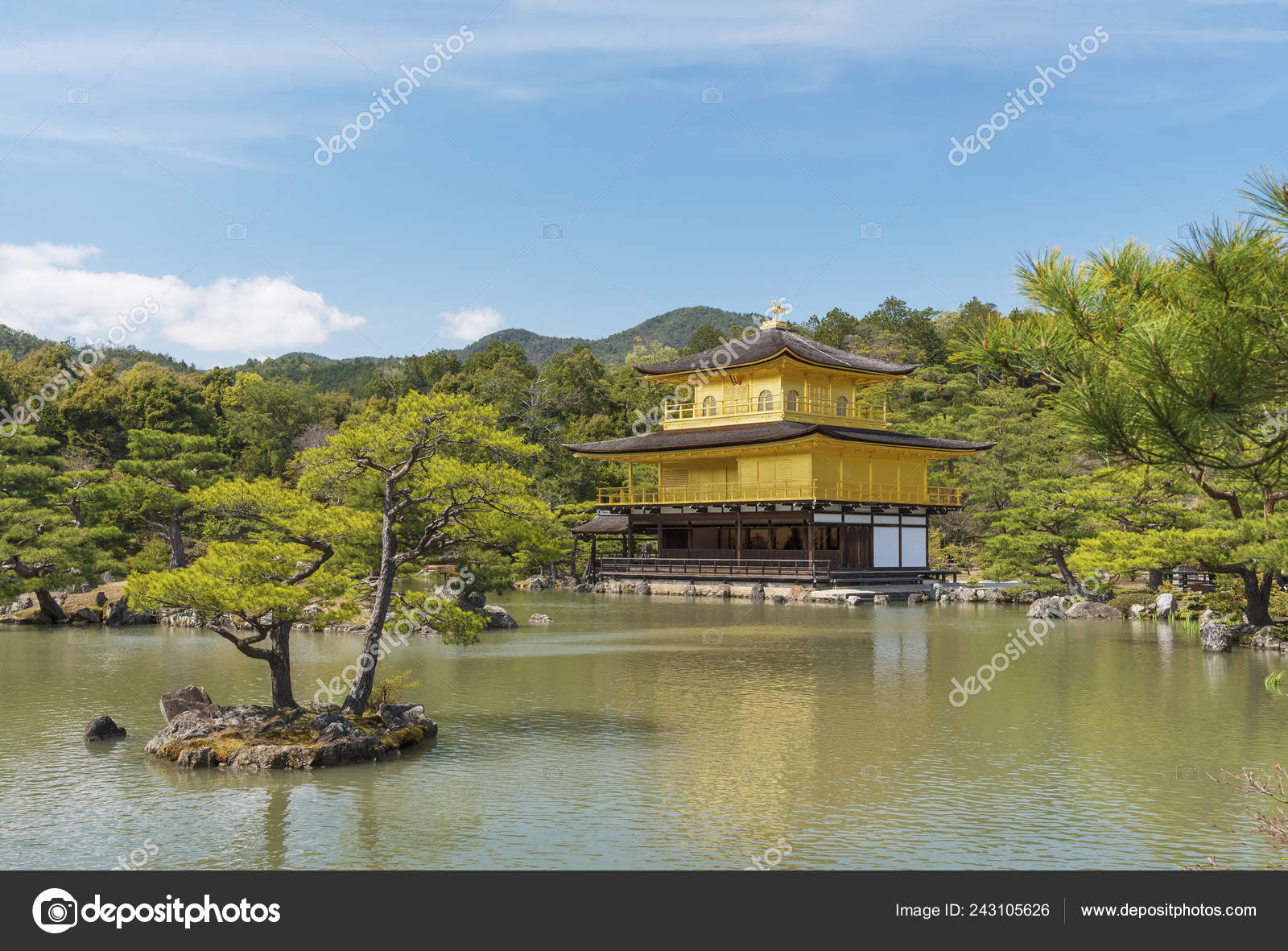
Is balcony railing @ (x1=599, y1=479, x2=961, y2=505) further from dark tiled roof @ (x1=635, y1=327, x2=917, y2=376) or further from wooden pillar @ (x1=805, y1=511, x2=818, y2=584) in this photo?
dark tiled roof @ (x1=635, y1=327, x2=917, y2=376)

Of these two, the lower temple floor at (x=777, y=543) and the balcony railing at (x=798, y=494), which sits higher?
the balcony railing at (x=798, y=494)

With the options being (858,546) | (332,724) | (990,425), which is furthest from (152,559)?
(990,425)

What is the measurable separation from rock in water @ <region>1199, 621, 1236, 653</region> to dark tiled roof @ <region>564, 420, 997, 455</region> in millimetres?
18418

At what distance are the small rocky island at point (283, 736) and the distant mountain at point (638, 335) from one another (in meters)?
145

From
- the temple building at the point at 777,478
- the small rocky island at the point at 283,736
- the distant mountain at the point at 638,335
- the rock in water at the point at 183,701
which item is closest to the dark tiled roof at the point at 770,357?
the temple building at the point at 777,478

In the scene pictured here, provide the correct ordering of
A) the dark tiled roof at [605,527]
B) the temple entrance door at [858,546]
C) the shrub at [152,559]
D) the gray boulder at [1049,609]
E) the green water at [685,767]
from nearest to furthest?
the green water at [685,767], the gray boulder at [1049,609], the shrub at [152,559], the temple entrance door at [858,546], the dark tiled roof at [605,527]

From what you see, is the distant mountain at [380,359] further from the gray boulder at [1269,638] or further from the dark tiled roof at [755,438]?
the gray boulder at [1269,638]

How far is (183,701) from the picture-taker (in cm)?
1380

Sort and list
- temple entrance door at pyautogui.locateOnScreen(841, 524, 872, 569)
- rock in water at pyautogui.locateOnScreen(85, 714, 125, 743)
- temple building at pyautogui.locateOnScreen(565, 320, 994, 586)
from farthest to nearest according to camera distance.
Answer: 1. temple entrance door at pyautogui.locateOnScreen(841, 524, 872, 569)
2. temple building at pyautogui.locateOnScreen(565, 320, 994, 586)
3. rock in water at pyautogui.locateOnScreen(85, 714, 125, 743)

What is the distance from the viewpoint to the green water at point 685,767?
9133 mm

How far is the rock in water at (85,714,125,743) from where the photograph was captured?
13.4 meters

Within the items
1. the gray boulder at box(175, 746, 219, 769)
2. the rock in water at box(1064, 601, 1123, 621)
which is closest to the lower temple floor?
the rock in water at box(1064, 601, 1123, 621)

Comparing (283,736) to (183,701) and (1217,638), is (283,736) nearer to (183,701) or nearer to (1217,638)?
(183,701)
